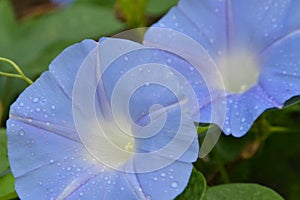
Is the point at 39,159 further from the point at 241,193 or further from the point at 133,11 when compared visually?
the point at 133,11

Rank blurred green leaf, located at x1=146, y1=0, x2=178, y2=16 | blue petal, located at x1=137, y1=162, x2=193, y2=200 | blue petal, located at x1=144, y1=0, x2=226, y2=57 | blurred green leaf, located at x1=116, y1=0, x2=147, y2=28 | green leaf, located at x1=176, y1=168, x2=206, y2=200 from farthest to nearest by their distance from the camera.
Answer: blurred green leaf, located at x1=146, y1=0, x2=178, y2=16 → blurred green leaf, located at x1=116, y1=0, x2=147, y2=28 → blue petal, located at x1=144, y1=0, x2=226, y2=57 → green leaf, located at x1=176, y1=168, x2=206, y2=200 → blue petal, located at x1=137, y1=162, x2=193, y2=200

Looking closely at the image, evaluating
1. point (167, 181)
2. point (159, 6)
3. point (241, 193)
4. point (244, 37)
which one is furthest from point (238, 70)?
point (159, 6)

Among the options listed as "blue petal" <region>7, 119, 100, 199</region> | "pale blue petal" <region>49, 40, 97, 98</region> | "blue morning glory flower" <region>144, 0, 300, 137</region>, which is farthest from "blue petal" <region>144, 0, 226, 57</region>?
"blue petal" <region>7, 119, 100, 199</region>

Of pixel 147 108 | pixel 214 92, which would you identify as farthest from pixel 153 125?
pixel 214 92

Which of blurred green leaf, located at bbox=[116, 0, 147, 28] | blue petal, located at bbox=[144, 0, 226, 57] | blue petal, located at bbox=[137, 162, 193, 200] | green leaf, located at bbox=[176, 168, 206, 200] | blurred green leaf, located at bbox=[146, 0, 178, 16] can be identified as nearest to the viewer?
blue petal, located at bbox=[137, 162, 193, 200]

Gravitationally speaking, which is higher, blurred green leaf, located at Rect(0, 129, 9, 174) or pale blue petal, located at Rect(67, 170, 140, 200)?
pale blue petal, located at Rect(67, 170, 140, 200)

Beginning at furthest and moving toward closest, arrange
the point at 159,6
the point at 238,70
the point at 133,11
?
the point at 159,6
the point at 133,11
the point at 238,70

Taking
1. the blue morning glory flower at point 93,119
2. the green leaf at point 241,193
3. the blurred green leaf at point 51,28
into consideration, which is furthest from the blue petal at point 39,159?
the blurred green leaf at point 51,28

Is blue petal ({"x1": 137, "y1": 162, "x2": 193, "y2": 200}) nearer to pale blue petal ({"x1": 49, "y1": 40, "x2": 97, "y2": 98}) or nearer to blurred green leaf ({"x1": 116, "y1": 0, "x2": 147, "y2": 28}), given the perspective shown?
pale blue petal ({"x1": 49, "y1": 40, "x2": 97, "y2": 98})
